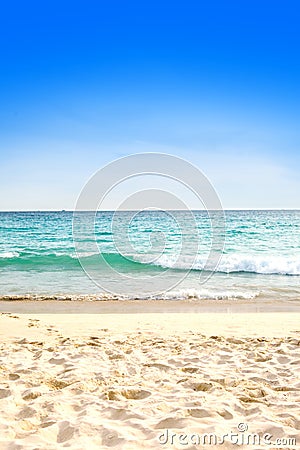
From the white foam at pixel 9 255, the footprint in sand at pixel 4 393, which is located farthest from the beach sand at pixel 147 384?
the white foam at pixel 9 255

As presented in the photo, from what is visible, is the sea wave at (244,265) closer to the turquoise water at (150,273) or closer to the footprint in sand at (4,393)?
the turquoise water at (150,273)

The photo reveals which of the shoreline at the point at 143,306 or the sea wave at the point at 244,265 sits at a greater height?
the sea wave at the point at 244,265

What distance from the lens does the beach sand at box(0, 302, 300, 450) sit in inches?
130

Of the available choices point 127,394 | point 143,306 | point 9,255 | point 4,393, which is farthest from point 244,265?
point 4,393

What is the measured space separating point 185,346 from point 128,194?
370 inches

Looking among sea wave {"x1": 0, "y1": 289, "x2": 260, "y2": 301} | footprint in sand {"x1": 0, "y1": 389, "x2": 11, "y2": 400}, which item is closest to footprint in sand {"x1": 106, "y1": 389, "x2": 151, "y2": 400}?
footprint in sand {"x1": 0, "y1": 389, "x2": 11, "y2": 400}

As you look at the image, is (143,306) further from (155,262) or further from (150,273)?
A: (155,262)

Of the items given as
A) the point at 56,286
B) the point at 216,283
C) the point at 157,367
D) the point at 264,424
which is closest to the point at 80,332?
the point at 157,367

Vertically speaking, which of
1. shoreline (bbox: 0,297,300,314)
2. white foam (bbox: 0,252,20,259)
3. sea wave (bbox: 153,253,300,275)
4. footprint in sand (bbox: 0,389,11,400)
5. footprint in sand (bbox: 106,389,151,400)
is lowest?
shoreline (bbox: 0,297,300,314)

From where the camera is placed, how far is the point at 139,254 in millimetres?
25125

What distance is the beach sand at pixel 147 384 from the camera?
3.31 meters

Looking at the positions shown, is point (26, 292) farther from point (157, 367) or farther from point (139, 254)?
point (139, 254)

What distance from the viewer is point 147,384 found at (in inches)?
179

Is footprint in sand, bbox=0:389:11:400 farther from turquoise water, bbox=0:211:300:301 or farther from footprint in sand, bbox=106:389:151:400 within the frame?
turquoise water, bbox=0:211:300:301
